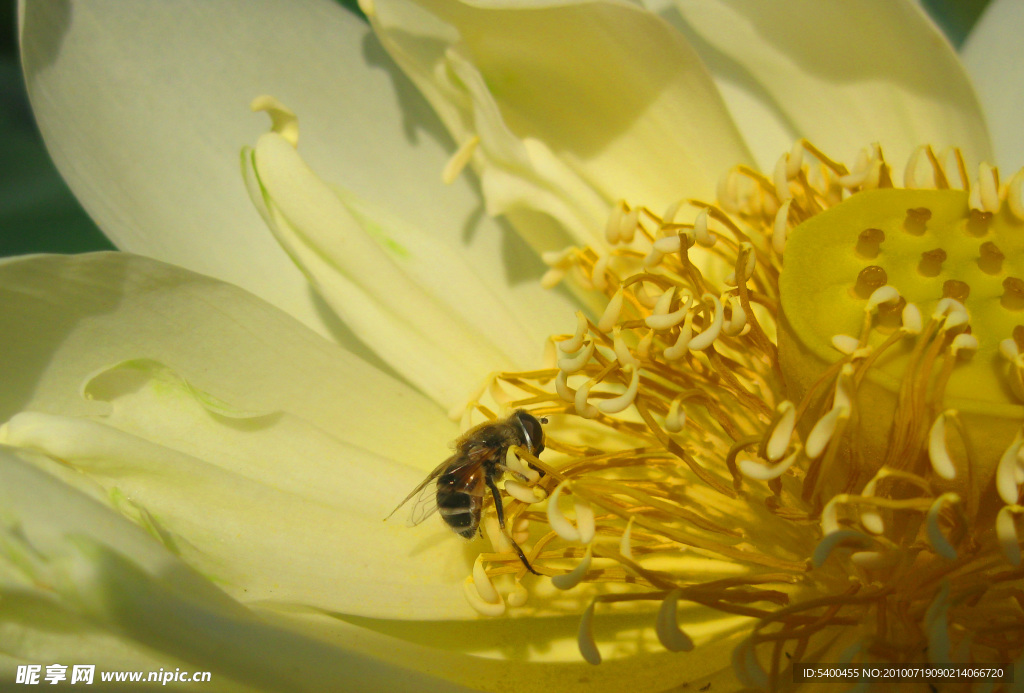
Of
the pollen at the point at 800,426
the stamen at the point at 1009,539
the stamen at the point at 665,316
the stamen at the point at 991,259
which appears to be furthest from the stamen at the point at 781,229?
the stamen at the point at 1009,539

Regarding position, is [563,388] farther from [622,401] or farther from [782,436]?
[782,436]

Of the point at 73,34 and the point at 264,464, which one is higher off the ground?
the point at 73,34

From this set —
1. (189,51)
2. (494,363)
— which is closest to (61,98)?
(189,51)

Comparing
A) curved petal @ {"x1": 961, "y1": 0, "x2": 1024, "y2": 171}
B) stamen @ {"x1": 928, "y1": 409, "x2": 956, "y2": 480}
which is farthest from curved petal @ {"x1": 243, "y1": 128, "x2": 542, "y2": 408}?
curved petal @ {"x1": 961, "y1": 0, "x2": 1024, "y2": 171}

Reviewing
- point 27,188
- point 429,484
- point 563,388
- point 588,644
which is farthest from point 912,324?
point 27,188

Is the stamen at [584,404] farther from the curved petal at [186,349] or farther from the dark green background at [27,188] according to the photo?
the dark green background at [27,188]

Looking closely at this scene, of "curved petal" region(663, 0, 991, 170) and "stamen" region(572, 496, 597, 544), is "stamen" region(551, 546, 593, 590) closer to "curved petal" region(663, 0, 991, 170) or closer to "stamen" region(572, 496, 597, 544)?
"stamen" region(572, 496, 597, 544)

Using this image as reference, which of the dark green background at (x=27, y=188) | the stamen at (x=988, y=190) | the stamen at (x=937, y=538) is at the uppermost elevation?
the stamen at (x=988, y=190)

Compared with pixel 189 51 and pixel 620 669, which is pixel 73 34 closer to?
pixel 189 51
